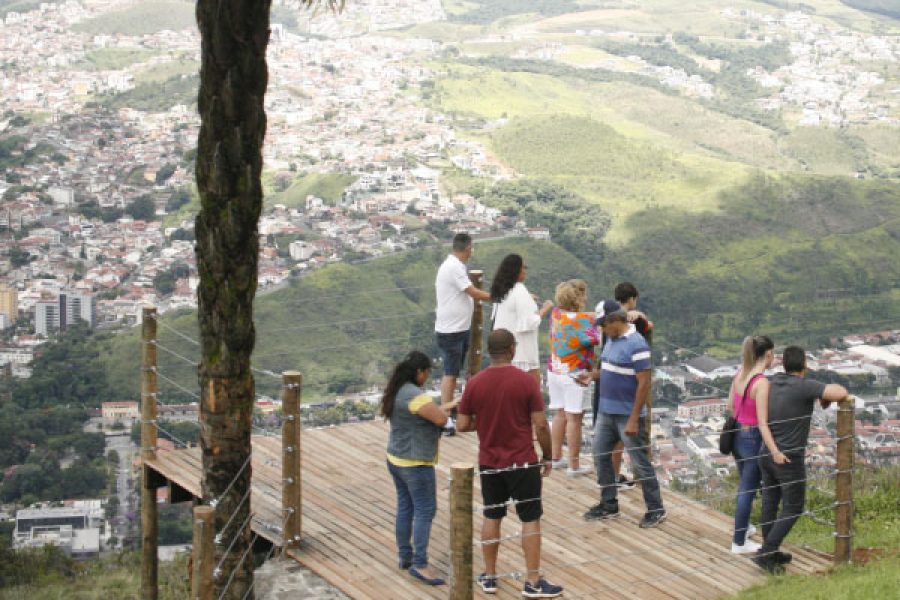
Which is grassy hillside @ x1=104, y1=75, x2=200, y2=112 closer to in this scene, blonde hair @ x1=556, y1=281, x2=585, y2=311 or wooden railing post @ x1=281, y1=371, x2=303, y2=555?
blonde hair @ x1=556, y1=281, x2=585, y2=311

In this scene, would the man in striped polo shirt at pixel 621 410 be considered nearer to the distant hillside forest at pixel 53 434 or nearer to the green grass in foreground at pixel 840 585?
the green grass in foreground at pixel 840 585

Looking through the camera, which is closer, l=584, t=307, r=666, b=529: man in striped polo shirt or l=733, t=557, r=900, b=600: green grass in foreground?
l=733, t=557, r=900, b=600: green grass in foreground

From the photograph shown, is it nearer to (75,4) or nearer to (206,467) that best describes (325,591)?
(206,467)

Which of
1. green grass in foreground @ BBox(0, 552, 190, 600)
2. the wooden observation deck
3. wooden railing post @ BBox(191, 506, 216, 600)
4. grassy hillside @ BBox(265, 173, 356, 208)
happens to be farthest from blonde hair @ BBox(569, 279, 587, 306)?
grassy hillside @ BBox(265, 173, 356, 208)

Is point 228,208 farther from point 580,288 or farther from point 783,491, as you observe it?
point 783,491

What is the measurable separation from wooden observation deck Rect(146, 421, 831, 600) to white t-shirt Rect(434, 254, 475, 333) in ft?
3.25

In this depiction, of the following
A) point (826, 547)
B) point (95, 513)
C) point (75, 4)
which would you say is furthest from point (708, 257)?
point (75, 4)

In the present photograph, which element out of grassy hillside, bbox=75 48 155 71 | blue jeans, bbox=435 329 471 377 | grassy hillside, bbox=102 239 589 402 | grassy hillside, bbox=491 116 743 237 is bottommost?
grassy hillside, bbox=102 239 589 402

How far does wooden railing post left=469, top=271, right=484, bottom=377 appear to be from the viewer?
9.77 meters

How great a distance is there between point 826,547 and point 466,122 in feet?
285

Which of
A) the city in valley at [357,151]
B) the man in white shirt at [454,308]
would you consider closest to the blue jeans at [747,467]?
the man in white shirt at [454,308]

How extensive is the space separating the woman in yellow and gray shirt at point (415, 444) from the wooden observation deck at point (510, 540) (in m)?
0.29

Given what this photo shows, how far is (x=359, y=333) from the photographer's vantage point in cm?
5412

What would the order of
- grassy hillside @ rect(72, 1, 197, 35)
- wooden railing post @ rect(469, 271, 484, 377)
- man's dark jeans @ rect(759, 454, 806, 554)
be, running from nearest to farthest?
man's dark jeans @ rect(759, 454, 806, 554) → wooden railing post @ rect(469, 271, 484, 377) → grassy hillside @ rect(72, 1, 197, 35)
